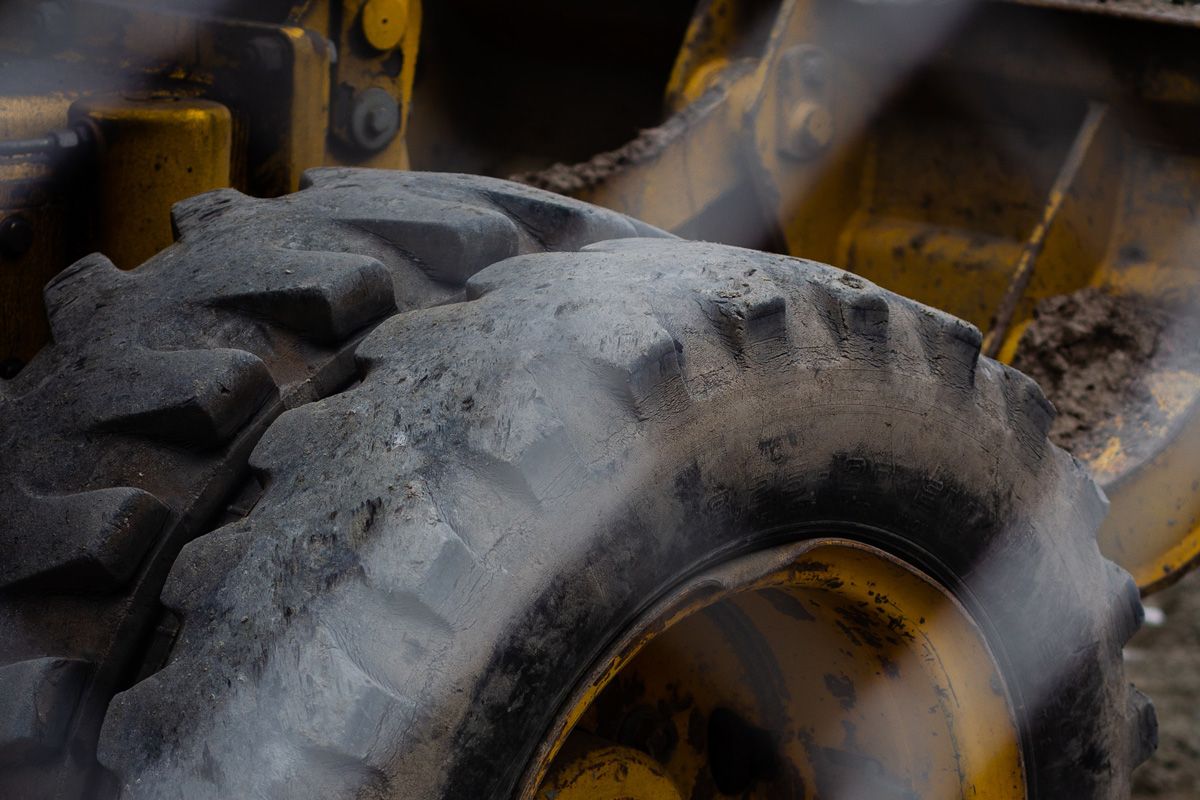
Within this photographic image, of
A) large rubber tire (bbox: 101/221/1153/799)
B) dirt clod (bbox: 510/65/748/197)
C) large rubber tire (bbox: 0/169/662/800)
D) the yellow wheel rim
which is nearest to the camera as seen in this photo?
large rubber tire (bbox: 101/221/1153/799)

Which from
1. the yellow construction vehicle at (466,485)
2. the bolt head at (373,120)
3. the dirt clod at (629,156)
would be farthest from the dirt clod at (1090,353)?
the bolt head at (373,120)

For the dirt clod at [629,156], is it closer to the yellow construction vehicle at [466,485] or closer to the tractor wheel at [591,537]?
the yellow construction vehicle at [466,485]

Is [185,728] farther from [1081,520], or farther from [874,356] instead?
[1081,520]

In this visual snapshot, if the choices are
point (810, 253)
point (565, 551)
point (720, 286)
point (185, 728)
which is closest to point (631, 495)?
point (565, 551)

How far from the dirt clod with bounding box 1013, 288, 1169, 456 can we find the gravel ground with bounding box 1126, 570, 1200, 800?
2.68 feet

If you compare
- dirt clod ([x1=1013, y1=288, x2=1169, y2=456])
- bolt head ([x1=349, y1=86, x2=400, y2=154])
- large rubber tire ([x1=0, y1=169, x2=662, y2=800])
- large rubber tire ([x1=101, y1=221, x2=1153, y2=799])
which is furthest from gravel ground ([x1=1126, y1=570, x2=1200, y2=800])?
large rubber tire ([x1=0, y1=169, x2=662, y2=800])

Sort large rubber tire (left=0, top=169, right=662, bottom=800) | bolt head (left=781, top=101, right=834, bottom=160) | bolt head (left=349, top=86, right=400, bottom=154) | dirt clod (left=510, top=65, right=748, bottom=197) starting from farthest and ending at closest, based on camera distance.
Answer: bolt head (left=781, top=101, right=834, bottom=160) → dirt clod (left=510, top=65, right=748, bottom=197) → bolt head (left=349, top=86, right=400, bottom=154) → large rubber tire (left=0, top=169, right=662, bottom=800)

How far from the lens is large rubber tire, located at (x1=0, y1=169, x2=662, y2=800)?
36.3 inches

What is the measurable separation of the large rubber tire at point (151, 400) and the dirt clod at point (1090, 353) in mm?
1146

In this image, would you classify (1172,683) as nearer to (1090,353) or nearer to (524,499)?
(1090,353)

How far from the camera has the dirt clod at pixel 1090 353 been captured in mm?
1980

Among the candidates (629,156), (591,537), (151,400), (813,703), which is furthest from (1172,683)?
(151,400)

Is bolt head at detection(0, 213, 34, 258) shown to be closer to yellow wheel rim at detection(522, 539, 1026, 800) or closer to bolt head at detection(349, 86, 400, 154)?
bolt head at detection(349, 86, 400, 154)

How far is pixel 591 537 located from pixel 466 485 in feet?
0.32
